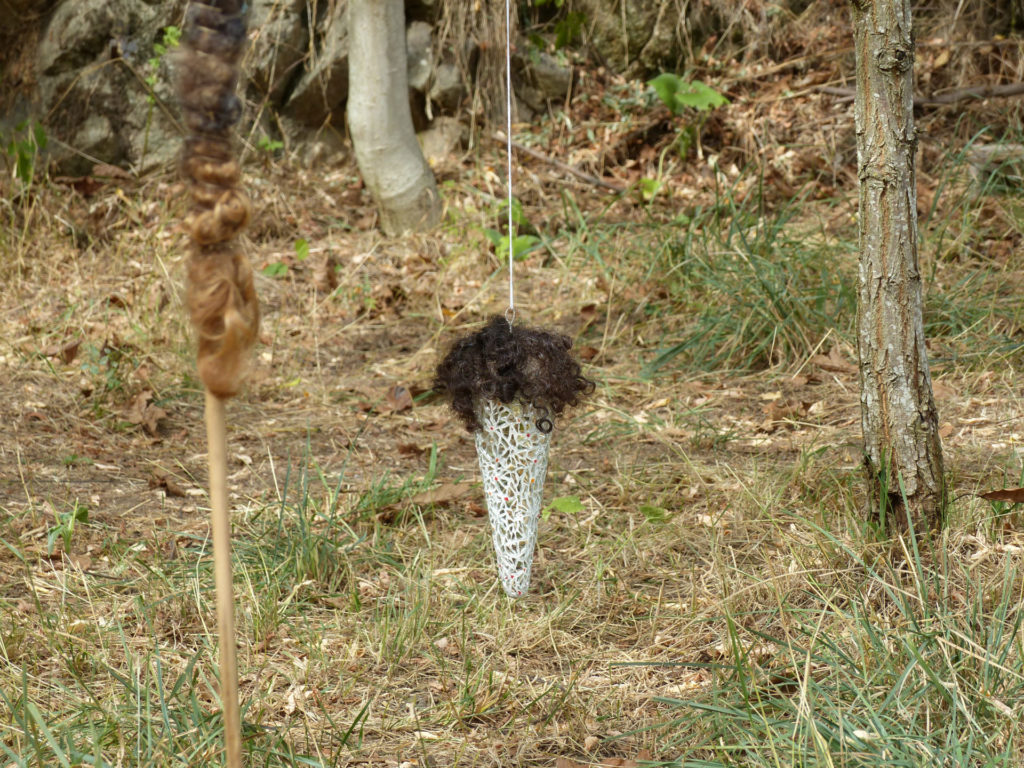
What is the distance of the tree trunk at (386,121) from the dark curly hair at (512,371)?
3.47m

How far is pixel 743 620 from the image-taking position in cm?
244

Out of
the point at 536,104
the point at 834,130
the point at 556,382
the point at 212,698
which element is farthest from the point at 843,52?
the point at 212,698

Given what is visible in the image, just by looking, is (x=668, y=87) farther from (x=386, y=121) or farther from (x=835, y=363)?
(x=835, y=363)

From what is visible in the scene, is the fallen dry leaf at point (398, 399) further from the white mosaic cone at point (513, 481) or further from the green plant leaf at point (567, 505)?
the white mosaic cone at point (513, 481)

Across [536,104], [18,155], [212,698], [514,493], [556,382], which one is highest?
[536,104]

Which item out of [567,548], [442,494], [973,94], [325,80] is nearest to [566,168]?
[325,80]

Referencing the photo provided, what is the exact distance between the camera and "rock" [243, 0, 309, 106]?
646cm

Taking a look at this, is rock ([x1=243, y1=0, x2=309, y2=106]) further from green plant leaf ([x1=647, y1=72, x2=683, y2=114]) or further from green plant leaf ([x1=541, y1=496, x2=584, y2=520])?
green plant leaf ([x1=541, y1=496, x2=584, y2=520])

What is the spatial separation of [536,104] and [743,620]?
5224 millimetres

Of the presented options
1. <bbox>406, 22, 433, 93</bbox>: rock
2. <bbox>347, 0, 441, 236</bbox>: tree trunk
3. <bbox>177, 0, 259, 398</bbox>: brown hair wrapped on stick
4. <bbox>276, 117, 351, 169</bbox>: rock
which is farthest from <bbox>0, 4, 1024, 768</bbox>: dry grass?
<bbox>406, 22, 433, 93</bbox>: rock

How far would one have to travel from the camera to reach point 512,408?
8.45ft

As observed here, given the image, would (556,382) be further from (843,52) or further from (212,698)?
(843,52)

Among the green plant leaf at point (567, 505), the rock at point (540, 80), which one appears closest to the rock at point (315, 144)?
the rock at point (540, 80)

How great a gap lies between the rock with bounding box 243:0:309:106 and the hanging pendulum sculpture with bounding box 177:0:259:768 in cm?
539
